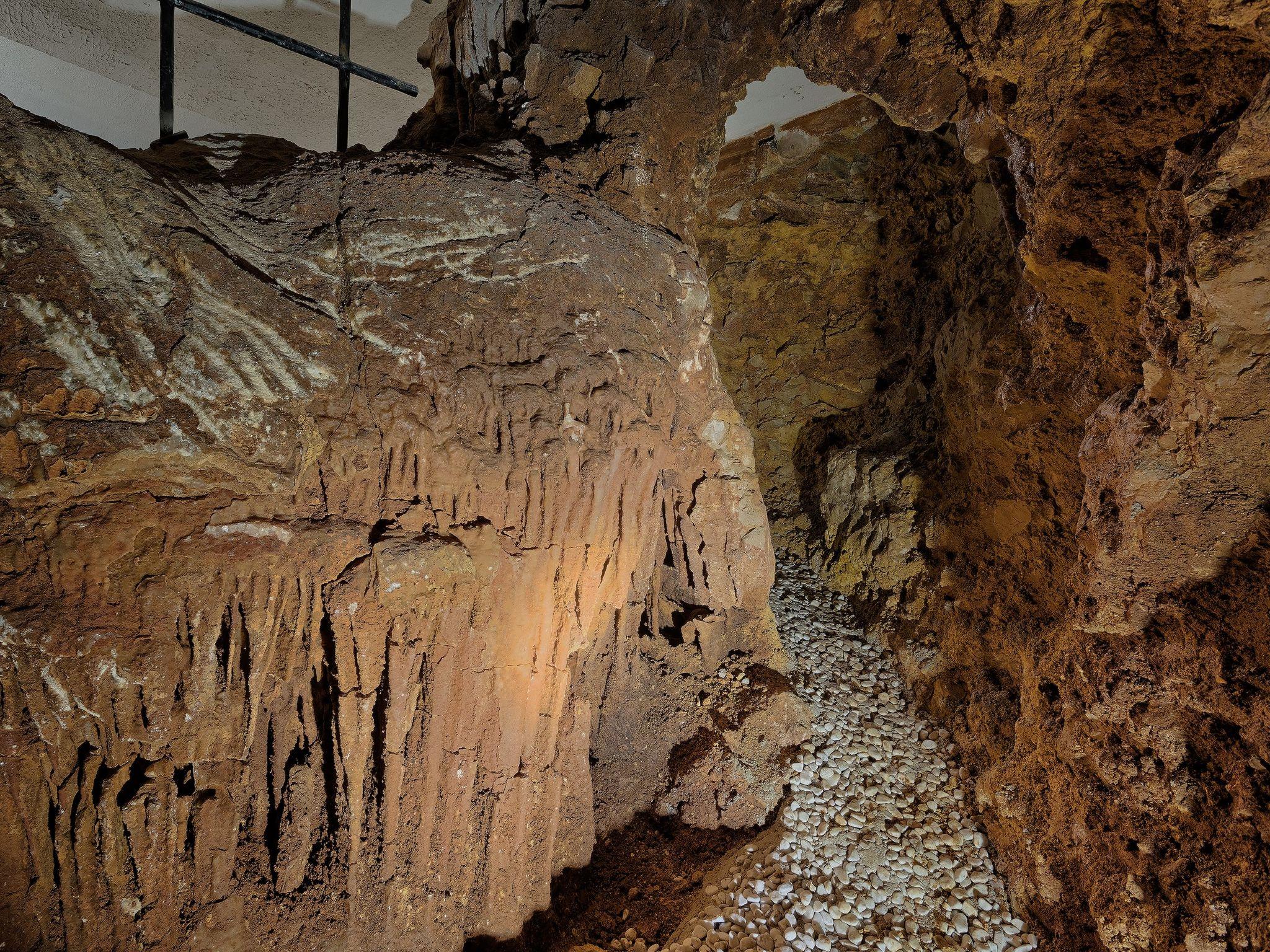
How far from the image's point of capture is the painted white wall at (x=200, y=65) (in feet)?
14.6

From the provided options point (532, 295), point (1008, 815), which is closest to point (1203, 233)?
point (532, 295)

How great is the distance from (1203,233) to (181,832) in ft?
12.2

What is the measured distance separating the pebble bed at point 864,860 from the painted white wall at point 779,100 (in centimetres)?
486

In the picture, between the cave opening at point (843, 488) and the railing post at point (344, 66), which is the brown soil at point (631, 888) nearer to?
the cave opening at point (843, 488)

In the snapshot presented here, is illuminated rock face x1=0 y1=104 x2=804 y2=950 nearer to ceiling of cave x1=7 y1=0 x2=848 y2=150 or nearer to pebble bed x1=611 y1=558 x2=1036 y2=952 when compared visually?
pebble bed x1=611 y1=558 x2=1036 y2=952

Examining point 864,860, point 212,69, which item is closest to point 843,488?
point 864,860

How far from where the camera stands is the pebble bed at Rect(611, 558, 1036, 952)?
9.85 feet

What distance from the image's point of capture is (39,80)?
455 centimetres

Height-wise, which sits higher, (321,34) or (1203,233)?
(321,34)

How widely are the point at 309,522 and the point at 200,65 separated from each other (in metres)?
4.79

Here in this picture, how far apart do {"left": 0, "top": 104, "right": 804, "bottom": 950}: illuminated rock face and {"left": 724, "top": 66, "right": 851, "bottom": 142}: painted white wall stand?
11.9 ft

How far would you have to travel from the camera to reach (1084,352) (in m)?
3.13

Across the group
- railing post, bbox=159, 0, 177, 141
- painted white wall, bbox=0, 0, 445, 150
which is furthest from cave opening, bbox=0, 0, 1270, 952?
painted white wall, bbox=0, 0, 445, 150

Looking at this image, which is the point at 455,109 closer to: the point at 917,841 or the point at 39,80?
the point at 39,80
